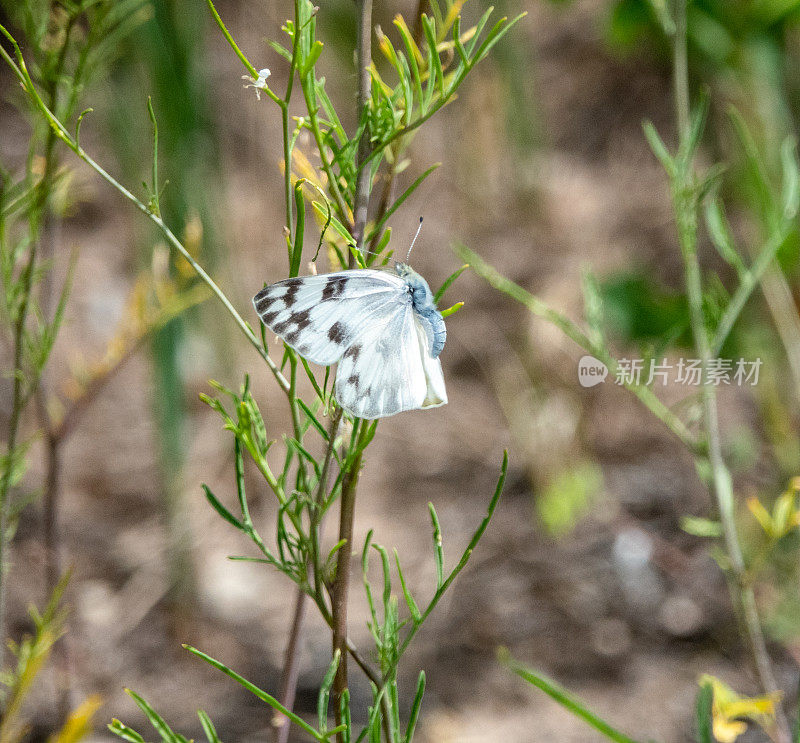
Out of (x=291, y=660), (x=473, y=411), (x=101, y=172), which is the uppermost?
(x=101, y=172)

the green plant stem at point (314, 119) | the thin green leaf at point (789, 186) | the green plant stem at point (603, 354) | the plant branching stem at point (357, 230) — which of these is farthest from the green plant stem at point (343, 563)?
the thin green leaf at point (789, 186)

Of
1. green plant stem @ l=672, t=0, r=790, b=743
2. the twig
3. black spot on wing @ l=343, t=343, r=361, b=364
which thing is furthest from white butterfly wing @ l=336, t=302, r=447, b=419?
green plant stem @ l=672, t=0, r=790, b=743

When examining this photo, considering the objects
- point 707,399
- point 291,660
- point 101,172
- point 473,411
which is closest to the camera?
point 101,172

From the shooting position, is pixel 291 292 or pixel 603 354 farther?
pixel 603 354

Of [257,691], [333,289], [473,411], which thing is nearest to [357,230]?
[333,289]

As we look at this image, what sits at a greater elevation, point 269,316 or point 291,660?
point 269,316

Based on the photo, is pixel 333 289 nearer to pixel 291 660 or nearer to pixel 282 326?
pixel 282 326
